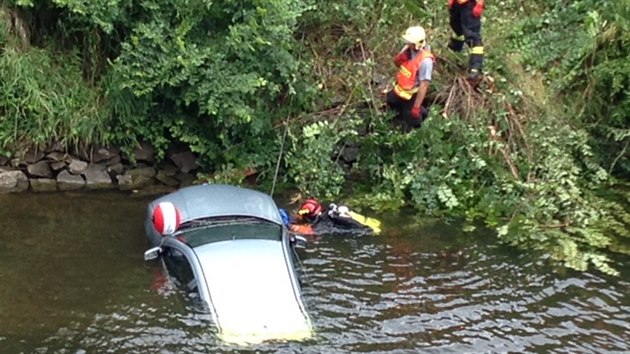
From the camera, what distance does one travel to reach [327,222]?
952 cm

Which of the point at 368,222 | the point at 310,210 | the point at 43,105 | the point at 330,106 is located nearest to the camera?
the point at 310,210

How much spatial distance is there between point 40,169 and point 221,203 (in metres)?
3.33

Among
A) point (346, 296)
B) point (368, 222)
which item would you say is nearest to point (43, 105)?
point (368, 222)

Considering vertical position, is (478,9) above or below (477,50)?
above

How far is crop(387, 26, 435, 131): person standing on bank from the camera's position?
10648mm

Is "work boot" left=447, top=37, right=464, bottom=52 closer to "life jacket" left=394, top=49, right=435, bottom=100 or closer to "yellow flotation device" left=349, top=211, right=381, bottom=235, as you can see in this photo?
"life jacket" left=394, top=49, right=435, bottom=100

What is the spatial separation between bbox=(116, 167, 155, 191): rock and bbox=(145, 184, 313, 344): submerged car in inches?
73.9

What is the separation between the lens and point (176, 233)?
8250mm

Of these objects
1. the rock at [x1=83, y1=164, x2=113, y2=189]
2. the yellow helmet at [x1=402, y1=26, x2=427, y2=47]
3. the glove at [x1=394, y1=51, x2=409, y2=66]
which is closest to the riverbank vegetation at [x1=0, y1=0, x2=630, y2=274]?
the rock at [x1=83, y1=164, x2=113, y2=189]

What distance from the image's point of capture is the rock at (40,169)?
35.0 ft

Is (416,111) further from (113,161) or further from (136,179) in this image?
(113,161)

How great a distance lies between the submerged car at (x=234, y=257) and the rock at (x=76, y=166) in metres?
2.21

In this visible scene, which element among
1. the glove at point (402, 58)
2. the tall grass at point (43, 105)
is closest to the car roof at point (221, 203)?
the tall grass at point (43, 105)

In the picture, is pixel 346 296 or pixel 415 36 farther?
pixel 415 36
